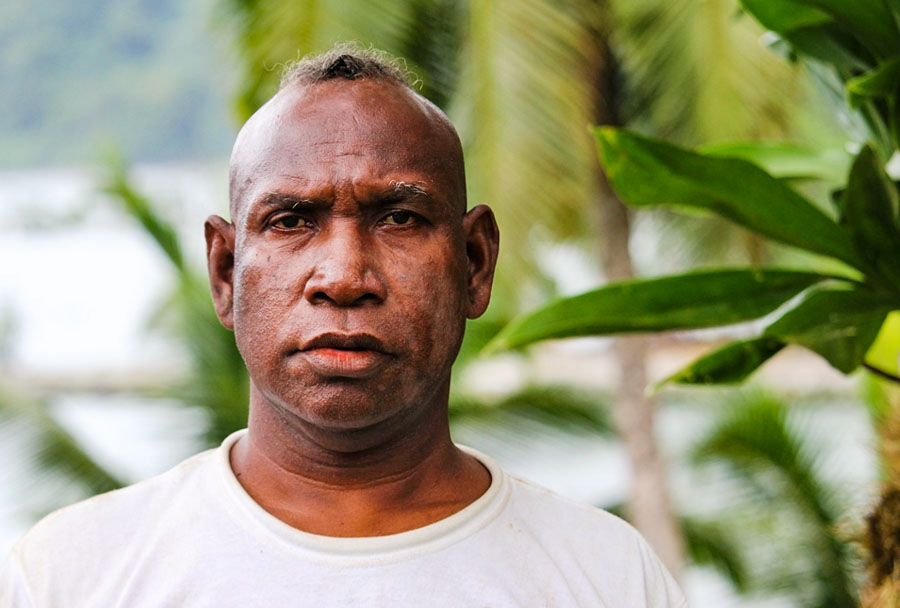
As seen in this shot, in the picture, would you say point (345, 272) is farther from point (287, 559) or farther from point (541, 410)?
point (541, 410)

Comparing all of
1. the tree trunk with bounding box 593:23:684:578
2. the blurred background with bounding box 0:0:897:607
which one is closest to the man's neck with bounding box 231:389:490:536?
the blurred background with bounding box 0:0:897:607

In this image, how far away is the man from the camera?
1.41m

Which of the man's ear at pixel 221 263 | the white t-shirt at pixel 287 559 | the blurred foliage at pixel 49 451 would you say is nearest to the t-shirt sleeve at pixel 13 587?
the white t-shirt at pixel 287 559

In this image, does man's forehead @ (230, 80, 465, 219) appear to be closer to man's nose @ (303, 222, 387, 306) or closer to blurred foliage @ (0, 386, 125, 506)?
man's nose @ (303, 222, 387, 306)

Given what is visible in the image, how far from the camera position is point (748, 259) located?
690cm

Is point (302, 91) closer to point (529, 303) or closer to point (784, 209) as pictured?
point (784, 209)

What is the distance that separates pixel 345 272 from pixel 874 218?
1282 millimetres

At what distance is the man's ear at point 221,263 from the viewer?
155 centimetres

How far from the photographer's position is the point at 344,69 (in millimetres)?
1518

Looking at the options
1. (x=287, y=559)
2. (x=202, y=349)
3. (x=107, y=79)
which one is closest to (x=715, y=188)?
(x=287, y=559)

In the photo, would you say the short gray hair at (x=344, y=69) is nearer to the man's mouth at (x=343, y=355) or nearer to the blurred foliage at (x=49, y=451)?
the man's mouth at (x=343, y=355)

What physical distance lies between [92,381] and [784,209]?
41.3 ft

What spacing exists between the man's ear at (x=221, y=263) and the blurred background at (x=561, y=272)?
3.53m

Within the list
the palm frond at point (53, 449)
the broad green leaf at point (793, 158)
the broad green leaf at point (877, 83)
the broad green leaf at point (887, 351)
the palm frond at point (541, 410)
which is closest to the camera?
the broad green leaf at point (877, 83)
